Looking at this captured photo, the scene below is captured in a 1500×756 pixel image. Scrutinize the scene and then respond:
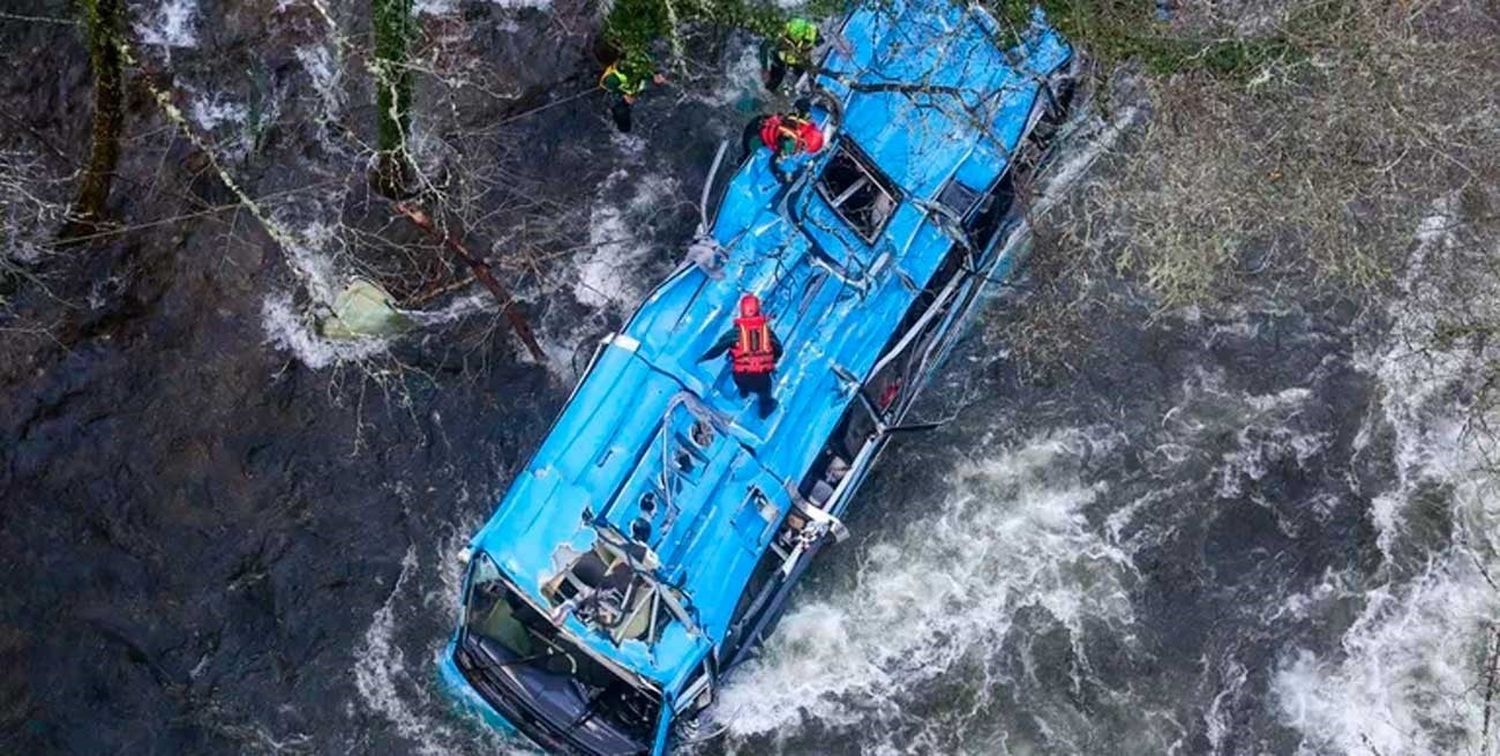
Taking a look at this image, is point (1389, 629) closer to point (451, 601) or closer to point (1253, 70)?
point (1253, 70)

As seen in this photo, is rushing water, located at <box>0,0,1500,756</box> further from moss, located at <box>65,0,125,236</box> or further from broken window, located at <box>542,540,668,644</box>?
broken window, located at <box>542,540,668,644</box>

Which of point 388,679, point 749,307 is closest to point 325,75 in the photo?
point 749,307

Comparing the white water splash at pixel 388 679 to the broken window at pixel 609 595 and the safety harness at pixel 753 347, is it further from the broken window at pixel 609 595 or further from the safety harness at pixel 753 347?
the safety harness at pixel 753 347

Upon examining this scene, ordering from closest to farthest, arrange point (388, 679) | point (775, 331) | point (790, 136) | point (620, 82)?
point (775, 331) → point (790, 136) → point (620, 82) → point (388, 679)

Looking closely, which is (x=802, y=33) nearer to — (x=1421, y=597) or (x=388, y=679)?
(x=388, y=679)

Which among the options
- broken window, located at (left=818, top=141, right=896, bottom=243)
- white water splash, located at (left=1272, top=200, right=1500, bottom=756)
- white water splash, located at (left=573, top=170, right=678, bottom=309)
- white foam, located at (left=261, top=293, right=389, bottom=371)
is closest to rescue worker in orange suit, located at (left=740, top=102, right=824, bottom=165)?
broken window, located at (left=818, top=141, right=896, bottom=243)

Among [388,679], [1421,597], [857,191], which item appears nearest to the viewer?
[857,191]
